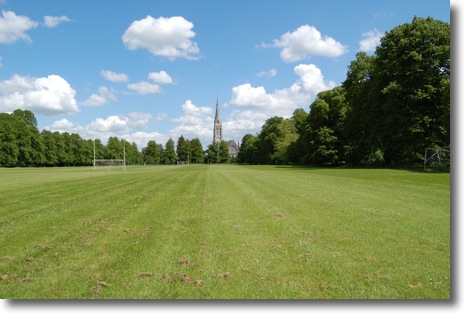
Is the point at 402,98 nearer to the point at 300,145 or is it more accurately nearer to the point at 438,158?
the point at 438,158

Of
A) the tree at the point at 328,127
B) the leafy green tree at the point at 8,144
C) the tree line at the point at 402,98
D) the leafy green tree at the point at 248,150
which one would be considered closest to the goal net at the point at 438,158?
the tree line at the point at 402,98

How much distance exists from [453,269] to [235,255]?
143 inches

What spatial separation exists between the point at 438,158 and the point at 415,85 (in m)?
7.99

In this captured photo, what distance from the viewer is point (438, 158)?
108 feet

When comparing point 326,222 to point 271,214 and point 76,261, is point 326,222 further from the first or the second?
point 76,261

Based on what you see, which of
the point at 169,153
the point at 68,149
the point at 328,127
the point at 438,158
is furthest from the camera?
the point at 169,153

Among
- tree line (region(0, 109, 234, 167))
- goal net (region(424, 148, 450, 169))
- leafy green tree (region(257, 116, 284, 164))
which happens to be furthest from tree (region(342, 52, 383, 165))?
tree line (region(0, 109, 234, 167))

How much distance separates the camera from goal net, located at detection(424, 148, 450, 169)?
31964mm

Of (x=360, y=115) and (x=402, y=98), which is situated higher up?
(x=402, y=98)

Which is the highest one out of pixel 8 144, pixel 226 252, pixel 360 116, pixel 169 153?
pixel 360 116

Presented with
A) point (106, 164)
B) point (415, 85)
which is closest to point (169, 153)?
point (106, 164)

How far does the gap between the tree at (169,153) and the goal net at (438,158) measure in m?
A: 144

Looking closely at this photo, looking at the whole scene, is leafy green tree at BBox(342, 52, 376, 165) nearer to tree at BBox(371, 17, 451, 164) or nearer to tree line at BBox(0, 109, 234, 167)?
tree at BBox(371, 17, 451, 164)

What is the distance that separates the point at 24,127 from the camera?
95188 millimetres
